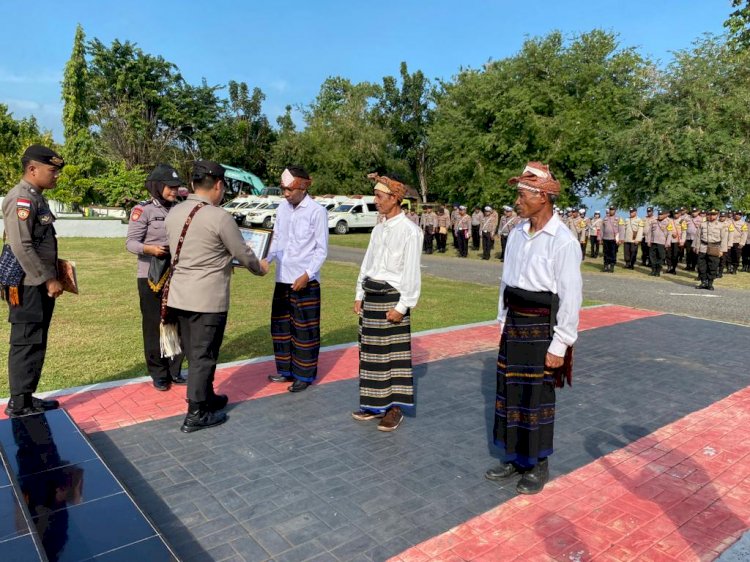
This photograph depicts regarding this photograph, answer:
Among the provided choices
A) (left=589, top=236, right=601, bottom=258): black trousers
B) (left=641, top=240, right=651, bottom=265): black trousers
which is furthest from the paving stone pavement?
(left=589, top=236, right=601, bottom=258): black trousers

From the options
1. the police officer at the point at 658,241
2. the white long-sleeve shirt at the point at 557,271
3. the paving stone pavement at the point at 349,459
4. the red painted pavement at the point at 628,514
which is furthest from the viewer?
the police officer at the point at 658,241

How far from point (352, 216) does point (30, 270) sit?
84.4 feet

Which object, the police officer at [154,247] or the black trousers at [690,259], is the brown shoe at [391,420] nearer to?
the police officer at [154,247]

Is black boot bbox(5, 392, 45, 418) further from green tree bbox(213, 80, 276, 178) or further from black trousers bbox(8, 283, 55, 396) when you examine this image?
green tree bbox(213, 80, 276, 178)

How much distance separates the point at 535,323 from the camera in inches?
132

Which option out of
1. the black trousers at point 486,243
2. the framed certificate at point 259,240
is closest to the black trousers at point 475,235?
the black trousers at point 486,243

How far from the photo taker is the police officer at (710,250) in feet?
43.4

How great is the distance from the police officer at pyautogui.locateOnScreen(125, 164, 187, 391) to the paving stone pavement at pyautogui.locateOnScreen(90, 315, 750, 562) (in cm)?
84

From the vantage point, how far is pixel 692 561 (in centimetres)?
280

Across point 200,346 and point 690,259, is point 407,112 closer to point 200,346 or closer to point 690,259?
point 690,259

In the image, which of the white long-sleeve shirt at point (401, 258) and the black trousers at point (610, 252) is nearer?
the white long-sleeve shirt at point (401, 258)

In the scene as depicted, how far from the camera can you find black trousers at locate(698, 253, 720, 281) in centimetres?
1350

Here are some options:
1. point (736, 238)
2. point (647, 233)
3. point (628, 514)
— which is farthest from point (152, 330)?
point (736, 238)

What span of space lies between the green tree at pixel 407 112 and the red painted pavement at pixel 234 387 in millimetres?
39121
